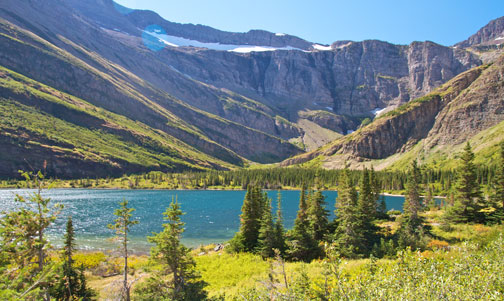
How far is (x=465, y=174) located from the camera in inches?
1729

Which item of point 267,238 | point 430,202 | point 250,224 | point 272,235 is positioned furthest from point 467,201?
point 430,202

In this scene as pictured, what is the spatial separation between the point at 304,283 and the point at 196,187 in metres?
188

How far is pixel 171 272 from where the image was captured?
886 inches

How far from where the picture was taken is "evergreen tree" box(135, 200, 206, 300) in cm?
2128

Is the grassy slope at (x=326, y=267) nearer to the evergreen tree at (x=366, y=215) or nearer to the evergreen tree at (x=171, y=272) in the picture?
the evergreen tree at (x=171, y=272)

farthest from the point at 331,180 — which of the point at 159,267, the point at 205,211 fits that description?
the point at 159,267

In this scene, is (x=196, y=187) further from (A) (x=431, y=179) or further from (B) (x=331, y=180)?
(A) (x=431, y=179)

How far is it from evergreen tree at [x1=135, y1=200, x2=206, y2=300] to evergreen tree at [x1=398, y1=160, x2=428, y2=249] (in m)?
26.3

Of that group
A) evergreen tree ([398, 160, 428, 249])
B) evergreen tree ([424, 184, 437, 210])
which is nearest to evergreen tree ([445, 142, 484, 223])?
evergreen tree ([398, 160, 428, 249])

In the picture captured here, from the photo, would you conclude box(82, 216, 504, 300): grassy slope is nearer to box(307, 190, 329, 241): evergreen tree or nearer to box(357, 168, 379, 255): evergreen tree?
box(357, 168, 379, 255): evergreen tree

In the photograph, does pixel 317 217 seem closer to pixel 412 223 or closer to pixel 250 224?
pixel 250 224

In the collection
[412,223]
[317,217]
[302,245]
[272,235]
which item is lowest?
[302,245]

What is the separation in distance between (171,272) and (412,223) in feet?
117

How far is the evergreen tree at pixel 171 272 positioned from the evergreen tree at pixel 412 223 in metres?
26.3
